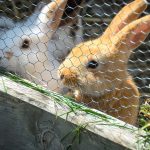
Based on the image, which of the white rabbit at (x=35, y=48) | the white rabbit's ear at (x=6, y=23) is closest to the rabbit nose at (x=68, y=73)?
the white rabbit at (x=35, y=48)

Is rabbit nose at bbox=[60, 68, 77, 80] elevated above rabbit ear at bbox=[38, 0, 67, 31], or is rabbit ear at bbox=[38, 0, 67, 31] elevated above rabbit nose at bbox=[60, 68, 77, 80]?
rabbit ear at bbox=[38, 0, 67, 31]

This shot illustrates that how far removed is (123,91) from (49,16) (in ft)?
2.18

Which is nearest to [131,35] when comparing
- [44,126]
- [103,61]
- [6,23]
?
[103,61]

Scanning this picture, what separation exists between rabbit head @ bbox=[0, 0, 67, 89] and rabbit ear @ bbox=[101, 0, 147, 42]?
0.38 m

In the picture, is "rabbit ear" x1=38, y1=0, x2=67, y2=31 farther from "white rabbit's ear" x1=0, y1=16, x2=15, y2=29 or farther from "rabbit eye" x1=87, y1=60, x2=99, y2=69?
"rabbit eye" x1=87, y1=60, x2=99, y2=69

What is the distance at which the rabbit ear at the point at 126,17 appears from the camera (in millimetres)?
2211

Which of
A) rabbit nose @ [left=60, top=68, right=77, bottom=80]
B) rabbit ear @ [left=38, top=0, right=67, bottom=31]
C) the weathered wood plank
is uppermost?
rabbit ear @ [left=38, top=0, right=67, bottom=31]

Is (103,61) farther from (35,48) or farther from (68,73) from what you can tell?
(35,48)

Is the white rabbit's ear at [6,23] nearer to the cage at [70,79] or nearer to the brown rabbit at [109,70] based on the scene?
the cage at [70,79]

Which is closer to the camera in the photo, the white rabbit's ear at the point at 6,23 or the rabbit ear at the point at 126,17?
the rabbit ear at the point at 126,17

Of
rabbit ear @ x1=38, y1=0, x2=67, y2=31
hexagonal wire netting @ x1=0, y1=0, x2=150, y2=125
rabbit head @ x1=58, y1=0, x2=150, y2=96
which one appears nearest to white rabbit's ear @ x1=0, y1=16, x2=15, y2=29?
hexagonal wire netting @ x1=0, y1=0, x2=150, y2=125

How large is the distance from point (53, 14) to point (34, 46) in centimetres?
20

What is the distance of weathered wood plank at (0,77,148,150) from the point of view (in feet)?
5.31

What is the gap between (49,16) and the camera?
2.63 metres
